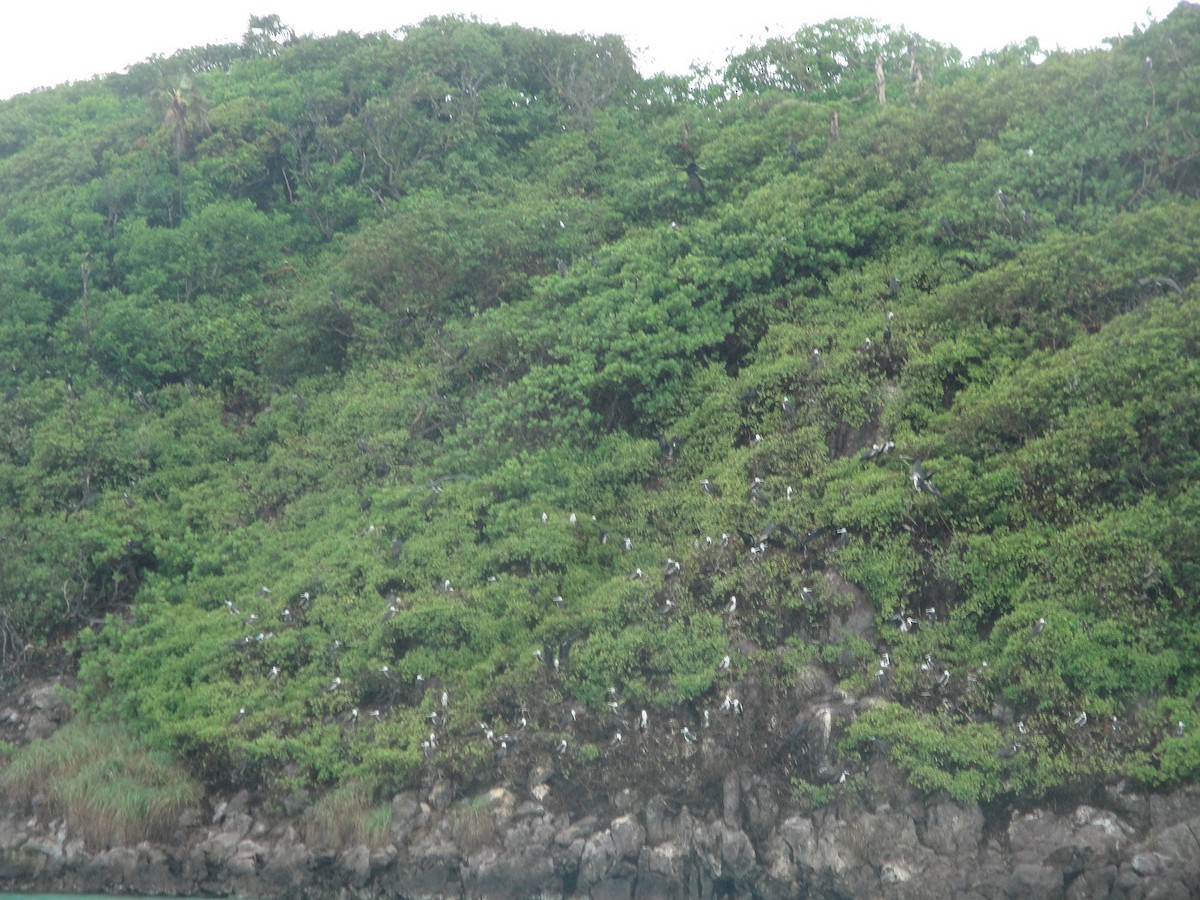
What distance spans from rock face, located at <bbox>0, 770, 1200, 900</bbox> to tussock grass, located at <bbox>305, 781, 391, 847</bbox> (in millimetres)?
99

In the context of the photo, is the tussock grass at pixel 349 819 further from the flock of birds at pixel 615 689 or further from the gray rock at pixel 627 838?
the gray rock at pixel 627 838

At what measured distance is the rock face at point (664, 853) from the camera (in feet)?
42.0

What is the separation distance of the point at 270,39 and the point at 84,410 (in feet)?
45.8

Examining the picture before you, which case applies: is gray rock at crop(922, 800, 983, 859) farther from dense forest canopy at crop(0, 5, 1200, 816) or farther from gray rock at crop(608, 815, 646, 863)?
gray rock at crop(608, 815, 646, 863)

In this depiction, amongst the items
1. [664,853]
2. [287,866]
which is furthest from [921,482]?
[287,866]

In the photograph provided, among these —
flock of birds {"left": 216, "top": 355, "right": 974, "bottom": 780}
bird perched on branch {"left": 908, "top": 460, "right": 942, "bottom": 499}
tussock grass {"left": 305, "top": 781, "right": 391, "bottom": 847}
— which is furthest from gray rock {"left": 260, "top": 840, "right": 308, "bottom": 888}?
bird perched on branch {"left": 908, "top": 460, "right": 942, "bottom": 499}

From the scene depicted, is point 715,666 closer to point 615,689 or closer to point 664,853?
point 615,689

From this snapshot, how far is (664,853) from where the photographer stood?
573 inches

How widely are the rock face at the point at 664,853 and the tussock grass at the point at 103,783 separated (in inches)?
9.9

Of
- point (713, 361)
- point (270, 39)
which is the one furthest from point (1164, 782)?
point (270, 39)

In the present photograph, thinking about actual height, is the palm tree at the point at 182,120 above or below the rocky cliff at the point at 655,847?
above

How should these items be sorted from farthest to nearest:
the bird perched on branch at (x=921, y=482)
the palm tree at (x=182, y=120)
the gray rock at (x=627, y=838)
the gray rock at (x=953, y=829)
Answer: the palm tree at (x=182, y=120) → the bird perched on branch at (x=921, y=482) → the gray rock at (x=627, y=838) → the gray rock at (x=953, y=829)

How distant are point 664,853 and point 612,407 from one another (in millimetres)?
7486

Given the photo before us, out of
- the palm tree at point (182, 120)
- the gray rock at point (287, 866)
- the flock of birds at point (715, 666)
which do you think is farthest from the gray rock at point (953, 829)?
the palm tree at point (182, 120)
